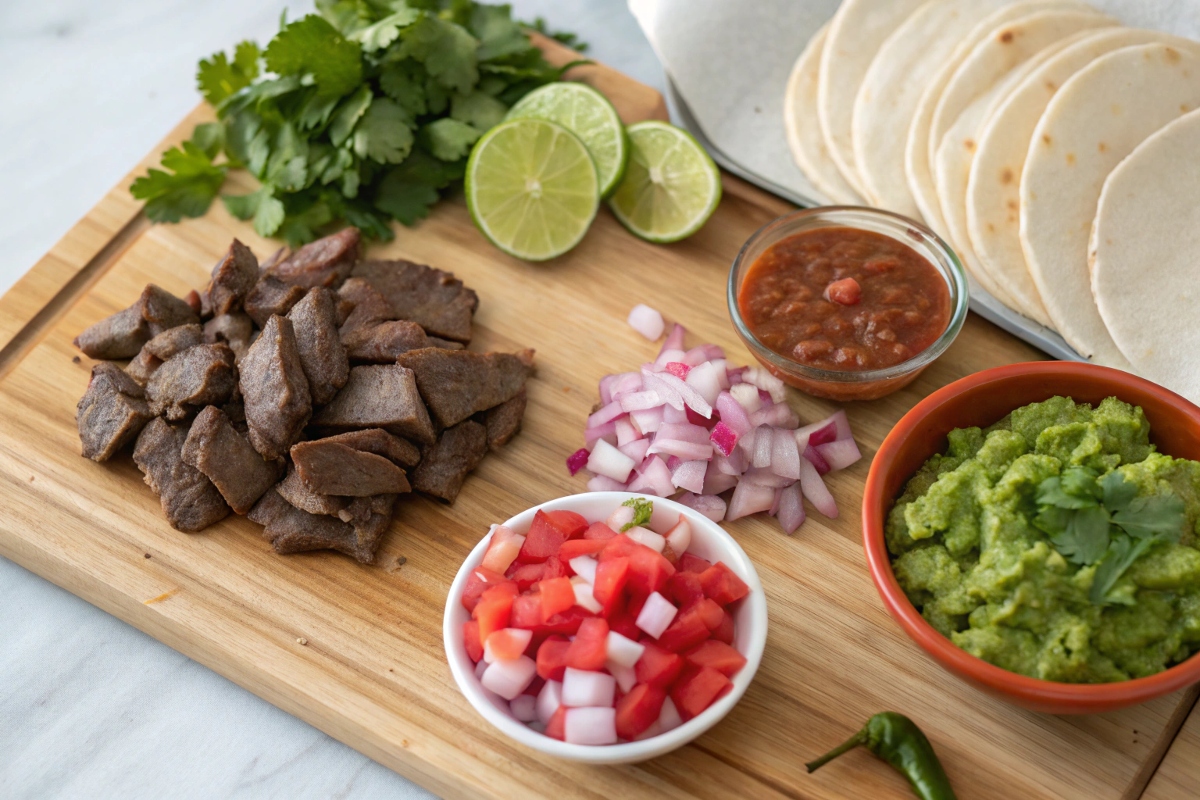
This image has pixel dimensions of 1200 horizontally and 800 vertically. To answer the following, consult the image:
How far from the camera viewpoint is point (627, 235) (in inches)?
199

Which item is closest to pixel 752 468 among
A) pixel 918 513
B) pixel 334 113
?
pixel 918 513

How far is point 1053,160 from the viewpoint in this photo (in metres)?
4.29

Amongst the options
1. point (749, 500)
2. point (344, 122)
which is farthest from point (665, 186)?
point (749, 500)

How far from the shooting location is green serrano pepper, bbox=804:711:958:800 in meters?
3.32

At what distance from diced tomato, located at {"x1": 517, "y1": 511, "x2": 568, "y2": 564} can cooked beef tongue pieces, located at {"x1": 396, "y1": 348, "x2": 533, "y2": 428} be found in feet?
2.41

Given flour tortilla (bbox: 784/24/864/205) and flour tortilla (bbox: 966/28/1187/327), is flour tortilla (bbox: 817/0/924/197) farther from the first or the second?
flour tortilla (bbox: 966/28/1187/327)

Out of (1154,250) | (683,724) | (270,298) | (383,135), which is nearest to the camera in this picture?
(683,724)

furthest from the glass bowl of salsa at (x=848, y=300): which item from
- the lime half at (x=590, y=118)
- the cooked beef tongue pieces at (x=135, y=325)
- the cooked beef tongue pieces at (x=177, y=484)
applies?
the cooked beef tongue pieces at (x=135, y=325)

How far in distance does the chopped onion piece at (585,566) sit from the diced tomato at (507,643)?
27 centimetres

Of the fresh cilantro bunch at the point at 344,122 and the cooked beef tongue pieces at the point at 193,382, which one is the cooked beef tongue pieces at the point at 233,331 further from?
the fresh cilantro bunch at the point at 344,122

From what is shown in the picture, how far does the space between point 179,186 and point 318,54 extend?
973 mm

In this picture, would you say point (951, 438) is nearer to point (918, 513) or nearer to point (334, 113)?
point (918, 513)

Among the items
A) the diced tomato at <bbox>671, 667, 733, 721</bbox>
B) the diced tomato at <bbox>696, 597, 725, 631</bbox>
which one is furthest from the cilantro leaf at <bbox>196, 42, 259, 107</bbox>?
the diced tomato at <bbox>671, 667, 733, 721</bbox>

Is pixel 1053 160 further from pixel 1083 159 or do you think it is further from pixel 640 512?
pixel 640 512
